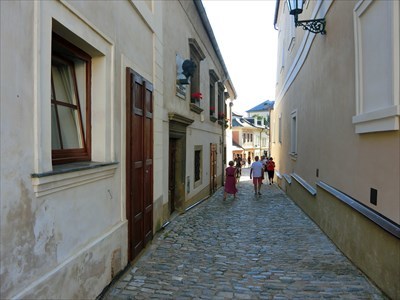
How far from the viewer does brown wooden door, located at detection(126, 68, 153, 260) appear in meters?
4.65

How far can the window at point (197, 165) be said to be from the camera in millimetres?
11258

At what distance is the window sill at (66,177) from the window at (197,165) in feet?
23.9

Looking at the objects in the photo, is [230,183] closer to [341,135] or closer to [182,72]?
[182,72]

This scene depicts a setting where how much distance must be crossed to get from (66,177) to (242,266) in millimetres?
2928

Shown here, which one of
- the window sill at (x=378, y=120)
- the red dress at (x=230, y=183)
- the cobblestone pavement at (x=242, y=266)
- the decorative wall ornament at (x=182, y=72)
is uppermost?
the decorative wall ornament at (x=182, y=72)

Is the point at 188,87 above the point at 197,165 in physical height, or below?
above

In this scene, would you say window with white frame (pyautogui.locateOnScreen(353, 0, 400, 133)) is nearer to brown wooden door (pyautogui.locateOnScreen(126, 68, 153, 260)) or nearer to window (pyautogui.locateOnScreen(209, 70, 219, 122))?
brown wooden door (pyautogui.locateOnScreen(126, 68, 153, 260))

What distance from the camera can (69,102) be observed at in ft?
11.9

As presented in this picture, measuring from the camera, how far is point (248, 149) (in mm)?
54562

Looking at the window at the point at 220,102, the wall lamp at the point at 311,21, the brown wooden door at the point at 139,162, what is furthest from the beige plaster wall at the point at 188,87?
the wall lamp at the point at 311,21

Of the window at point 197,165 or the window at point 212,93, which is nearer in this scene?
the window at point 197,165

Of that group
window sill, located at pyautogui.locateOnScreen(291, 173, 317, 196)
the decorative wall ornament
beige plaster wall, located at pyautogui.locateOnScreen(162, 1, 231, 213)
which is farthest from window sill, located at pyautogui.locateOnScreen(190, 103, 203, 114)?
window sill, located at pyautogui.locateOnScreen(291, 173, 317, 196)

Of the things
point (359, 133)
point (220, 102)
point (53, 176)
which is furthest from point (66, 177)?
point (220, 102)

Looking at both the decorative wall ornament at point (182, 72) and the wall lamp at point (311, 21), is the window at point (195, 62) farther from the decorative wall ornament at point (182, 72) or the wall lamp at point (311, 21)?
the wall lamp at point (311, 21)
